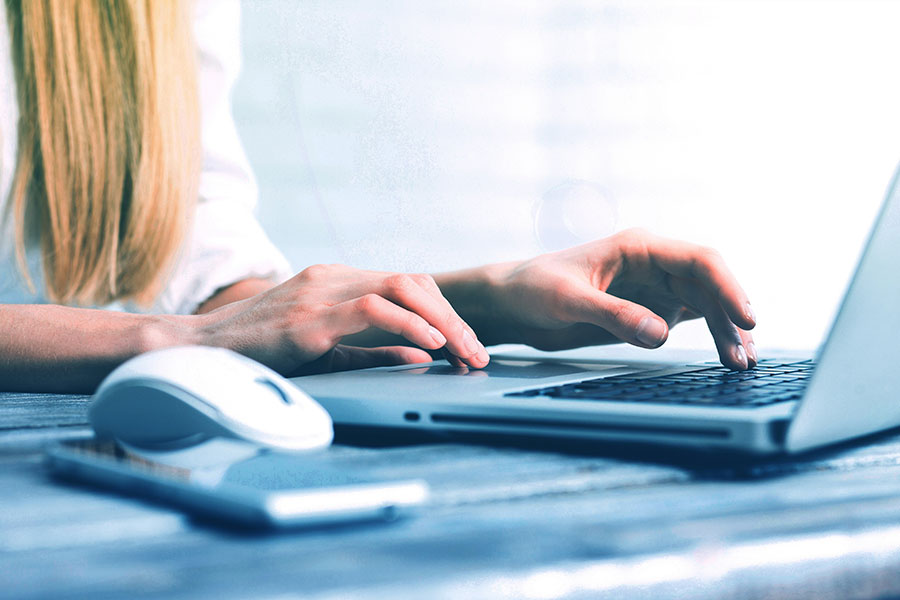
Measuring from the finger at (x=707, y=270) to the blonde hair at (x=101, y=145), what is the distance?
0.77 m

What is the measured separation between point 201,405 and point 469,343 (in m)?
0.32

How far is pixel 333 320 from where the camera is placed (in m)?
0.65

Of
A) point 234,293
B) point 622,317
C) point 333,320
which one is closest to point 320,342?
point 333,320

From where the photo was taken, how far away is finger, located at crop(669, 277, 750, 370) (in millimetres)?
700

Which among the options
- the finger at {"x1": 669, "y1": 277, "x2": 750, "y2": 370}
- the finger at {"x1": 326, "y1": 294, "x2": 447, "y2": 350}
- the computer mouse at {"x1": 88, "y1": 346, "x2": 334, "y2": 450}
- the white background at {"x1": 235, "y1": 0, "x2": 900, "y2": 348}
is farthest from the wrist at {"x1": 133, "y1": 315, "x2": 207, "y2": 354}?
the white background at {"x1": 235, "y1": 0, "x2": 900, "y2": 348}

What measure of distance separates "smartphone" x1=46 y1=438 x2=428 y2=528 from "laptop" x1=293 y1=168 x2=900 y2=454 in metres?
0.11

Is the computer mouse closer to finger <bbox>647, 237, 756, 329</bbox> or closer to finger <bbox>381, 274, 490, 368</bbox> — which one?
finger <bbox>381, 274, 490, 368</bbox>

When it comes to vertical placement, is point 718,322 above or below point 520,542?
below

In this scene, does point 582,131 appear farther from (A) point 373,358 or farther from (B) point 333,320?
(B) point 333,320

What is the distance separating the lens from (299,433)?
358 millimetres

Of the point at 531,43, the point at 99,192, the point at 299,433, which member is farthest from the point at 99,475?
the point at 531,43

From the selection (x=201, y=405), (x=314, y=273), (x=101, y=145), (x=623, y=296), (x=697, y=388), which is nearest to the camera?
(x=201, y=405)

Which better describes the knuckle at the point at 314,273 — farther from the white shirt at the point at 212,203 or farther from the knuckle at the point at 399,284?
the white shirt at the point at 212,203

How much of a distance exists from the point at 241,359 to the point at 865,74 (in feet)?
11.0
